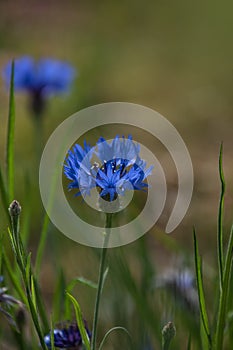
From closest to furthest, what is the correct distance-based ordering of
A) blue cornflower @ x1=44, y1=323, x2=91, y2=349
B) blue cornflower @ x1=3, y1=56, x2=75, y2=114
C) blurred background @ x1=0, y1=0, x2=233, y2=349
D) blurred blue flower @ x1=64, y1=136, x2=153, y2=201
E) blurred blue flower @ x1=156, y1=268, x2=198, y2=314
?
1. blurred blue flower @ x1=64, y1=136, x2=153, y2=201
2. blue cornflower @ x1=44, y1=323, x2=91, y2=349
3. blurred blue flower @ x1=156, y1=268, x2=198, y2=314
4. blue cornflower @ x1=3, y1=56, x2=75, y2=114
5. blurred background @ x1=0, y1=0, x2=233, y2=349

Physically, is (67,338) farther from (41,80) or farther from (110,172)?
(41,80)

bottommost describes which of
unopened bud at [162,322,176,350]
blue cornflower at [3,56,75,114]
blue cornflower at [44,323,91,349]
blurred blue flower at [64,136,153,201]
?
A: blue cornflower at [44,323,91,349]

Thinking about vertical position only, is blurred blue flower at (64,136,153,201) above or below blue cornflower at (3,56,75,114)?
below

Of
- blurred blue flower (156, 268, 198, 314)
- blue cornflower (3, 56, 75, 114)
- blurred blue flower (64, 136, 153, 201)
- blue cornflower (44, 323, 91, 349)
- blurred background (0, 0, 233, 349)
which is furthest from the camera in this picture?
blurred background (0, 0, 233, 349)

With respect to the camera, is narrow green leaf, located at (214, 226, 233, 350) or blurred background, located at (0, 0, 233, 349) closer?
narrow green leaf, located at (214, 226, 233, 350)

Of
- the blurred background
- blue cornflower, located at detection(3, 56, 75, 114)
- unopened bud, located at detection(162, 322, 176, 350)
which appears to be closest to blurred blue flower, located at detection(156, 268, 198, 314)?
the blurred background

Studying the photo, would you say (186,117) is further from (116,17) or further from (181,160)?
(116,17)

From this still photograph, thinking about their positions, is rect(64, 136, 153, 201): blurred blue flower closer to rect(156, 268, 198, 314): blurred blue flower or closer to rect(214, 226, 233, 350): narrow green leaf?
rect(214, 226, 233, 350): narrow green leaf
